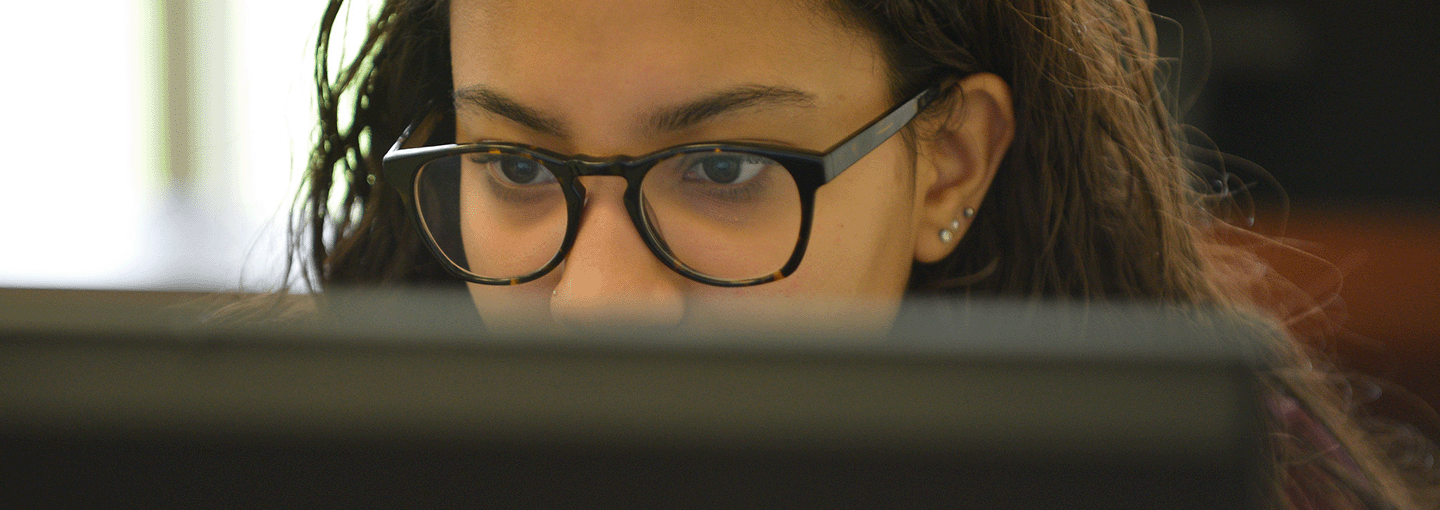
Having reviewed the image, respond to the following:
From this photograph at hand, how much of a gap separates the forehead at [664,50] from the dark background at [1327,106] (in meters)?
1.75

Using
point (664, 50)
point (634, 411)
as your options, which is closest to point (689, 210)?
point (664, 50)

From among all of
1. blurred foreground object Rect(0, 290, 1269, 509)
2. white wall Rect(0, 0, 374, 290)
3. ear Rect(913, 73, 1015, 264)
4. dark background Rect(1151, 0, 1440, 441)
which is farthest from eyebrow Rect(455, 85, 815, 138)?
white wall Rect(0, 0, 374, 290)

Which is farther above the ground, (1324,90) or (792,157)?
(1324,90)

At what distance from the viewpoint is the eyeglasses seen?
0.77m

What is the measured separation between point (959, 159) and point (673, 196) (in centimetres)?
30

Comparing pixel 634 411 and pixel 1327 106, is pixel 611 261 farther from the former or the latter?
pixel 1327 106

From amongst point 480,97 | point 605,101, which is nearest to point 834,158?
point 605,101

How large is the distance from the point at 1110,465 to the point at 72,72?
4593 mm

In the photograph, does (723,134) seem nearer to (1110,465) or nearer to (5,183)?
(1110,465)

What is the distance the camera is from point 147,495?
257 mm

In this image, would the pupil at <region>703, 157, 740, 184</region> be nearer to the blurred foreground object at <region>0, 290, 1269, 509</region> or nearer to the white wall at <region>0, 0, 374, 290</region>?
the blurred foreground object at <region>0, 290, 1269, 509</region>

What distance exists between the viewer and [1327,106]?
2537 mm

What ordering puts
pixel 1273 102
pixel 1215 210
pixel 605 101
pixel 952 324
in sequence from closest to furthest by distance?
pixel 952 324 < pixel 605 101 < pixel 1215 210 < pixel 1273 102

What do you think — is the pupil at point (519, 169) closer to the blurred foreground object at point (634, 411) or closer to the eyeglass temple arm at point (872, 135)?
the eyeglass temple arm at point (872, 135)
